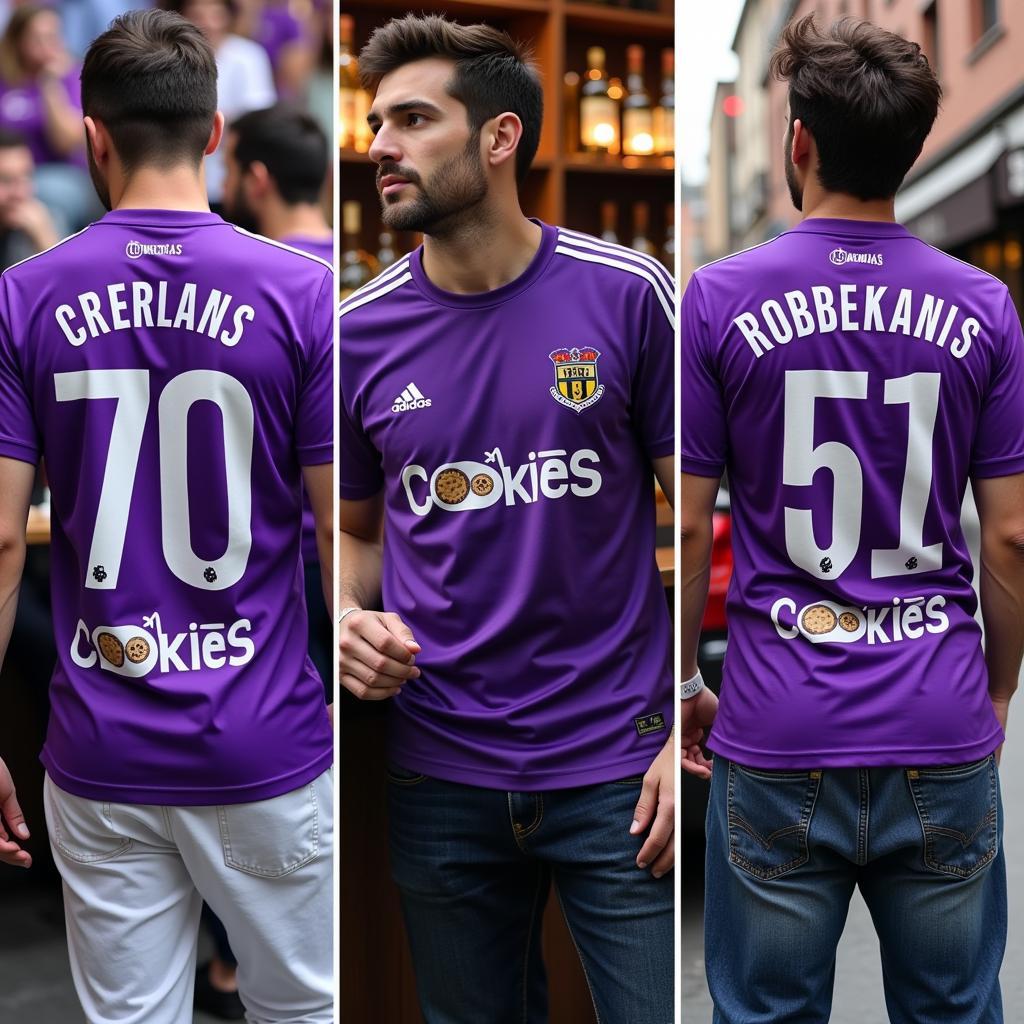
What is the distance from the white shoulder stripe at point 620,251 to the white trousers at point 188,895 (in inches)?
23.9

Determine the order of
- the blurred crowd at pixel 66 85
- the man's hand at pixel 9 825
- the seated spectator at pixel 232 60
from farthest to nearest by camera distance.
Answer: the blurred crowd at pixel 66 85 → the seated spectator at pixel 232 60 → the man's hand at pixel 9 825

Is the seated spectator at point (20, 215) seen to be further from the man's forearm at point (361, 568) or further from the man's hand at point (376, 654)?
the man's hand at point (376, 654)

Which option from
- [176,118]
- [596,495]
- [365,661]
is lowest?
→ [365,661]

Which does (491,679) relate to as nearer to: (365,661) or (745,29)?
(365,661)

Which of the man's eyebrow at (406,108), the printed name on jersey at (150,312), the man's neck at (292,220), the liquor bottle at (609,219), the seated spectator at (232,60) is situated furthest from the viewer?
the seated spectator at (232,60)

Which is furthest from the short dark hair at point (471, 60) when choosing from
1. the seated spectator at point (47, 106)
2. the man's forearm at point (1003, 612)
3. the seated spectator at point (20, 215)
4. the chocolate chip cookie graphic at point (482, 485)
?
the seated spectator at point (47, 106)

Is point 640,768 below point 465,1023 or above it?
above

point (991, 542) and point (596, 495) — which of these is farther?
point (991, 542)

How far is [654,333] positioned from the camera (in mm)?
1351

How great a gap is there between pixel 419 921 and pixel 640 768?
280 millimetres

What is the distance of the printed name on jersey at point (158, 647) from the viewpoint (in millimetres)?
1386

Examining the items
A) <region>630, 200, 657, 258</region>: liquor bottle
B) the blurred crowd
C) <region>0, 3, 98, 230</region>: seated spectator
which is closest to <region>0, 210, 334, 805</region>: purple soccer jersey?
<region>630, 200, 657, 258</region>: liquor bottle

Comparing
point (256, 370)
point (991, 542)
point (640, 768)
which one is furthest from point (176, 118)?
point (991, 542)

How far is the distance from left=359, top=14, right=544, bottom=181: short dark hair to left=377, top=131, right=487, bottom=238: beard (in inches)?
1.4
